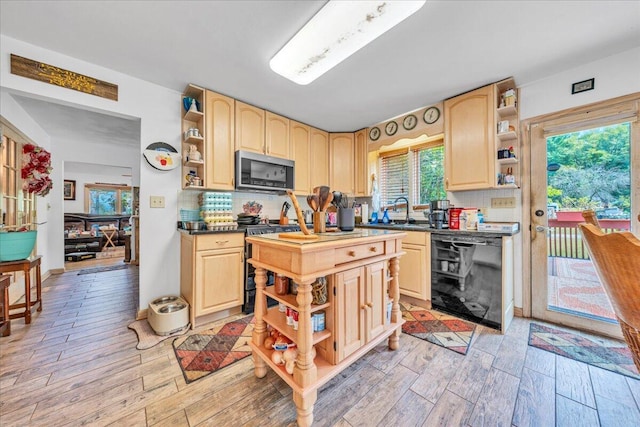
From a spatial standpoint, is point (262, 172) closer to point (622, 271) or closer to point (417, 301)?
point (417, 301)

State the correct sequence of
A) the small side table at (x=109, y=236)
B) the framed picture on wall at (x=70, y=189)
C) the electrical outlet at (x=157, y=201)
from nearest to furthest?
the electrical outlet at (x=157, y=201) → the small side table at (x=109, y=236) → the framed picture on wall at (x=70, y=189)

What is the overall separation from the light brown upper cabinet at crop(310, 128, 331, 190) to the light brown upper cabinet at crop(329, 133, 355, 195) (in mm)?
79

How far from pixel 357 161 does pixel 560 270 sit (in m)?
2.61

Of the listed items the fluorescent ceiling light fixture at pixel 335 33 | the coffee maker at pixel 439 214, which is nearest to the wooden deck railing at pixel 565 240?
the coffee maker at pixel 439 214

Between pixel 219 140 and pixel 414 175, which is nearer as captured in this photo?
pixel 219 140

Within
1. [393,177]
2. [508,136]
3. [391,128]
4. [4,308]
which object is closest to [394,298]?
[508,136]

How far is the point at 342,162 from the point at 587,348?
10.3 feet

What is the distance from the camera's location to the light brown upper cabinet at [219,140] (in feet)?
8.04

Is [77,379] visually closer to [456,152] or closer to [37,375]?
[37,375]

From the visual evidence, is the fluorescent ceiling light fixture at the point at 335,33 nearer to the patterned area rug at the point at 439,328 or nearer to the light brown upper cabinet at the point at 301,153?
the light brown upper cabinet at the point at 301,153

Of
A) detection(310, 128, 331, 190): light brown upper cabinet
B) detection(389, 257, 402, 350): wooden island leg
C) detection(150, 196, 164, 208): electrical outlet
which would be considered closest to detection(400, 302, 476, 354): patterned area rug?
detection(389, 257, 402, 350): wooden island leg

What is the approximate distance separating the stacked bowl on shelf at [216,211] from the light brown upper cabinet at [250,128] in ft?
2.02

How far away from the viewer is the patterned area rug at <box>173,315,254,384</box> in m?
1.55

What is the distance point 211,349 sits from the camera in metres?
1.77
